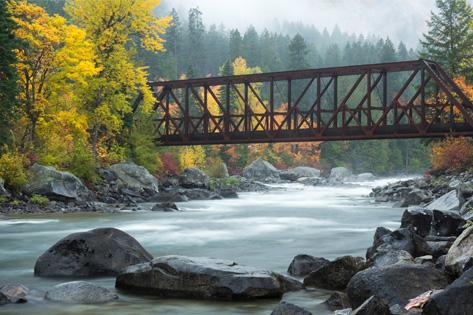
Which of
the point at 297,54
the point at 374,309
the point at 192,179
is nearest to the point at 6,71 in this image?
the point at 192,179

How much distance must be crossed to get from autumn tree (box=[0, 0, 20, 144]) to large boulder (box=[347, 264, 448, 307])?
77.4ft

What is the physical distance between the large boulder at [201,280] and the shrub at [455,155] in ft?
106

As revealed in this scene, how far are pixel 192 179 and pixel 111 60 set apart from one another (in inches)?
377

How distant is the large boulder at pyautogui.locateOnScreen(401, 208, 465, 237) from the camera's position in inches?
565

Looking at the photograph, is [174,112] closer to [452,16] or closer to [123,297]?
[452,16]

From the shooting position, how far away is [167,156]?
46031 millimetres

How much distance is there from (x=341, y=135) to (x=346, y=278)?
26698 millimetres

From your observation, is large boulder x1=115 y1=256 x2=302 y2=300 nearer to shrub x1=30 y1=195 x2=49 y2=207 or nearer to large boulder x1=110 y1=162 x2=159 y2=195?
shrub x1=30 y1=195 x2=49 y2=207

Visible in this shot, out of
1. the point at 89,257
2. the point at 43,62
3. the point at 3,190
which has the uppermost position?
Result: the point at 43,62

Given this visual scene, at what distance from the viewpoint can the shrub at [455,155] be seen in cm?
4025

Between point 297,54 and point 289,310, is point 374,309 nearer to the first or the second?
point 289,310

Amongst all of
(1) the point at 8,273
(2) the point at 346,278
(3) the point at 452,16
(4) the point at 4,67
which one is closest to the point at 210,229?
(1) the point at 8,273

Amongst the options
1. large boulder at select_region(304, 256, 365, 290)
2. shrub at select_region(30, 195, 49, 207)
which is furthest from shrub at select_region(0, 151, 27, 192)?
large boulder at select_region(304, 256, 365, 290)

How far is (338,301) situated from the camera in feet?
30.7
